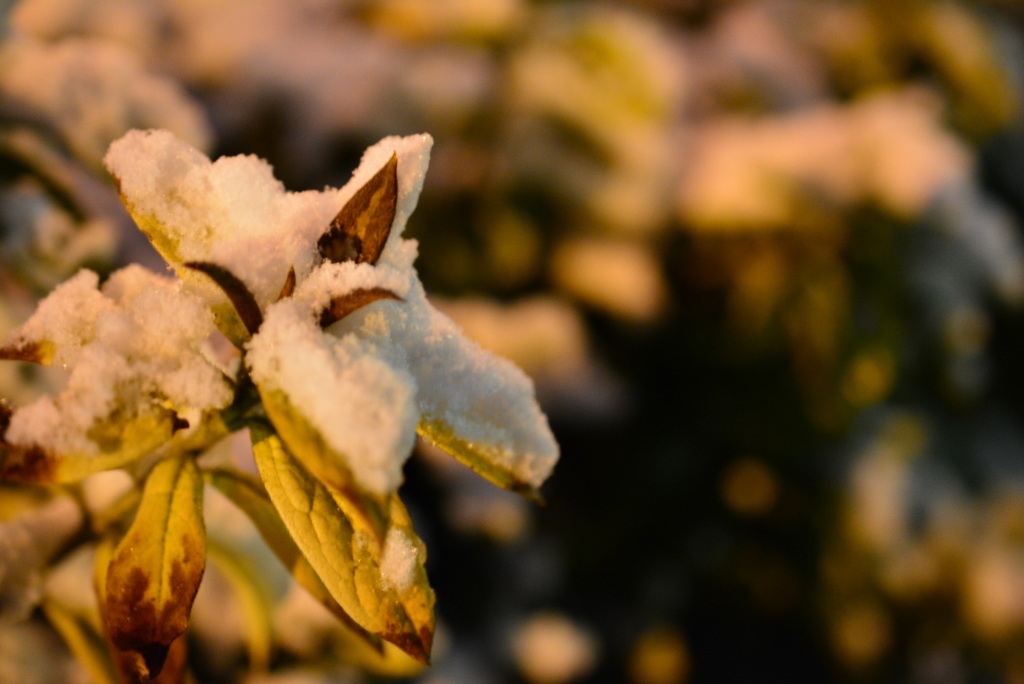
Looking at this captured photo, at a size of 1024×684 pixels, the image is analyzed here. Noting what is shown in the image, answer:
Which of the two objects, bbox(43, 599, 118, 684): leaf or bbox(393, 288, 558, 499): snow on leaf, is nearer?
bbox(393, 288, 558, 499): snow on leaf

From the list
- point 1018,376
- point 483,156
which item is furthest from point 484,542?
point 1018,376

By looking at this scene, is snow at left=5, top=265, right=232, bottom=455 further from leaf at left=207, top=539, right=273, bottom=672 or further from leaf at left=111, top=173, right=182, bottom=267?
leaf at left=207, top=539, right=273, bottom=672

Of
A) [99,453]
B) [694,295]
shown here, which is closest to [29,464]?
[99,453]

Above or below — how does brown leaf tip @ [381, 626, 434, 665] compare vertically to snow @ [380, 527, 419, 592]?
below

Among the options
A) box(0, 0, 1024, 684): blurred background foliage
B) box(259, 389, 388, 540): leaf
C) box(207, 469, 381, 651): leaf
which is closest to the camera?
box(259, 389, 388, 540): leaf

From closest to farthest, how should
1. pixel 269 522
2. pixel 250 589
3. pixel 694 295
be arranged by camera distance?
pixel 269 522, pixel 250 589, pixel 694 295

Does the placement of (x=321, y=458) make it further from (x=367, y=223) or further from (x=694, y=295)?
(x=694, y=295)

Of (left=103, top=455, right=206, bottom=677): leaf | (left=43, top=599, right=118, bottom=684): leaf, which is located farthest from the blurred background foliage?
(left=103, top=455, right=206, bottom=677): leaf
